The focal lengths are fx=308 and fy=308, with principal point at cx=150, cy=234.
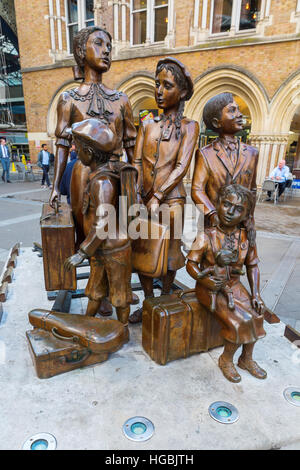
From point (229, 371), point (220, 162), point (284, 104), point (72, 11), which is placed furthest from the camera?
point (72, 11)

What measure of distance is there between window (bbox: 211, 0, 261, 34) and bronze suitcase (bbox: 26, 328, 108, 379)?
10584 millimetres

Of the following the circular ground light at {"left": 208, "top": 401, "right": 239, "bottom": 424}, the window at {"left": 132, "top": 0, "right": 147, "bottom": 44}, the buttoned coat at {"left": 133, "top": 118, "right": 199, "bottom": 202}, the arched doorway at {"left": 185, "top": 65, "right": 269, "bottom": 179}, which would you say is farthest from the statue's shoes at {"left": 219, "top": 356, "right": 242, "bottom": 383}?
the window at {"left": 132, "top": 0, "right": 147, "bottom": 44}

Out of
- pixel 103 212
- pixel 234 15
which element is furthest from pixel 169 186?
pixel 234 15

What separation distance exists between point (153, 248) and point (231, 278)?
0.54 metres

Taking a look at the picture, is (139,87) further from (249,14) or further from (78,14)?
(249,14)

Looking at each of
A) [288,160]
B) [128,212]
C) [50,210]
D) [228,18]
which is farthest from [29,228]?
[288,160]

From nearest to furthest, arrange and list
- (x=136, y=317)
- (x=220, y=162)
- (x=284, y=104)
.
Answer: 1. (x=220, y=162)
2. (x=136, y=317)
3. (x=284, y=104)

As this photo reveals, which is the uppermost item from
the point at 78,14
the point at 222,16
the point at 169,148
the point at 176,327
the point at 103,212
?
the point at 78,14

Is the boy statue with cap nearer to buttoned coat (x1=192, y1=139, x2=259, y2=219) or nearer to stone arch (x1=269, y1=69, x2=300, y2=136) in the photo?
buttoned coat (x1=192, y1=139, x2=259, y2=219)

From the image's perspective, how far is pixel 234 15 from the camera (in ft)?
30.3

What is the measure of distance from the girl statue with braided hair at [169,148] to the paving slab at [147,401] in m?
0.80

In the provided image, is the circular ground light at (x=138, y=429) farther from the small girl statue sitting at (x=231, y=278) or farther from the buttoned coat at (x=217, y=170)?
the buttoned coat at (x=217, y=170)

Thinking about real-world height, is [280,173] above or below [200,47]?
below

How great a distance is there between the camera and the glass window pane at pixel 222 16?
9.50 m
